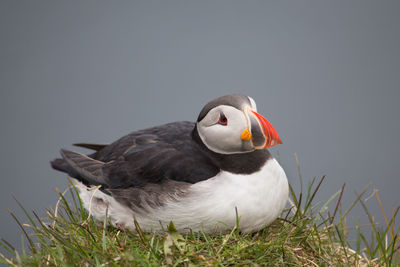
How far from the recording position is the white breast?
230cm

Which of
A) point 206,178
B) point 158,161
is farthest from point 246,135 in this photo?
point 158,161

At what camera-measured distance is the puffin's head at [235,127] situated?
2316 mm

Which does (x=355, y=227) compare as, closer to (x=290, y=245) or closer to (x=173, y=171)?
(x=290, y=245)

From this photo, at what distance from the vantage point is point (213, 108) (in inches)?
94.5

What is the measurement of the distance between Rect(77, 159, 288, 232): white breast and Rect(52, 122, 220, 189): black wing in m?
0.09

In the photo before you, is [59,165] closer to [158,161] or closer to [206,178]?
[158,161]

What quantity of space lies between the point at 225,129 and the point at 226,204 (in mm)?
393

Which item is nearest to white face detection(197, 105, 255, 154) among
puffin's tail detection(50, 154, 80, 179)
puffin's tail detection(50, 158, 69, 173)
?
puffin's tail detection(50, 154, 80, 179)

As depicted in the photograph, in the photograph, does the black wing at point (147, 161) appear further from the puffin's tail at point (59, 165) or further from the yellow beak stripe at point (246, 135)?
the yellow beak stripe at point (246, 135)

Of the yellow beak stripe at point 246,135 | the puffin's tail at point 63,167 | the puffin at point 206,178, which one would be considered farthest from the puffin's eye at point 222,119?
the puffin's tail at point 63,167

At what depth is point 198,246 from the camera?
2.29 meters

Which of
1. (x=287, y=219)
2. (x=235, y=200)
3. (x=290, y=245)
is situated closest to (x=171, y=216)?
(x=235, y=200)

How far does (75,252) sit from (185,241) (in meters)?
0.55

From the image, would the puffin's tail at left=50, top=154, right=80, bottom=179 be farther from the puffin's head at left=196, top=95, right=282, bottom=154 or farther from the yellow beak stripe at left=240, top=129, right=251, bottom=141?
the yellow beak stripe at left=240, top=129, right=251, bottom=141
